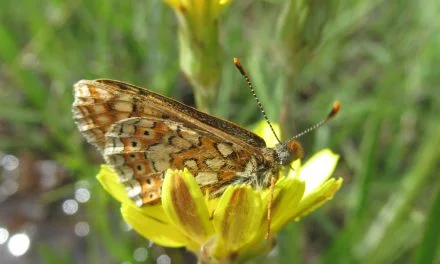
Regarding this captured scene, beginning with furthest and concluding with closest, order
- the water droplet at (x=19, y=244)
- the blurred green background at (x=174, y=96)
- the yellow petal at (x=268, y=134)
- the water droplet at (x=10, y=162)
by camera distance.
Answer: the water droplet at (x=10, y=162) → the water droplet at (x=19, y=244) → the blurred green background at (x=174, y=96) → the yellow petal at (x=268, y=134)

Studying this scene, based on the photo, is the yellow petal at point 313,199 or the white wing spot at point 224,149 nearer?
the yellow petal at point 313,199

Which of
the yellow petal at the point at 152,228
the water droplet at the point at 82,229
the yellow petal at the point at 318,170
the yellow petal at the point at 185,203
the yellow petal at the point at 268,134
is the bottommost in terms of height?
the yellow petal at the point at 185,203

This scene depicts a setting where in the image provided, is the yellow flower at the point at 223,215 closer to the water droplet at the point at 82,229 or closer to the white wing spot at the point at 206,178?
the white wing spot at the point at 206,178

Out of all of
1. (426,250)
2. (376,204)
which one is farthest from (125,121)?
(376,204)

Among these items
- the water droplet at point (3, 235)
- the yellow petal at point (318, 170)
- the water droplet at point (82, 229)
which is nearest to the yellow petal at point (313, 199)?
the yellow petal at point (318, 170)

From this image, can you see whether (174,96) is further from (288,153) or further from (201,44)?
(288,153)

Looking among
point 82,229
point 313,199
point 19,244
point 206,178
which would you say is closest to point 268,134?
point 206,178

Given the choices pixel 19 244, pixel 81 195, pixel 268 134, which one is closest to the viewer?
pixel 268 134

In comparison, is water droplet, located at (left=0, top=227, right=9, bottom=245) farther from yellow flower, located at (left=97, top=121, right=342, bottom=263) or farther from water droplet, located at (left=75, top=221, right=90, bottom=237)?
yellow flower, located at (left=97, top=121, right=342, bottom=263)
